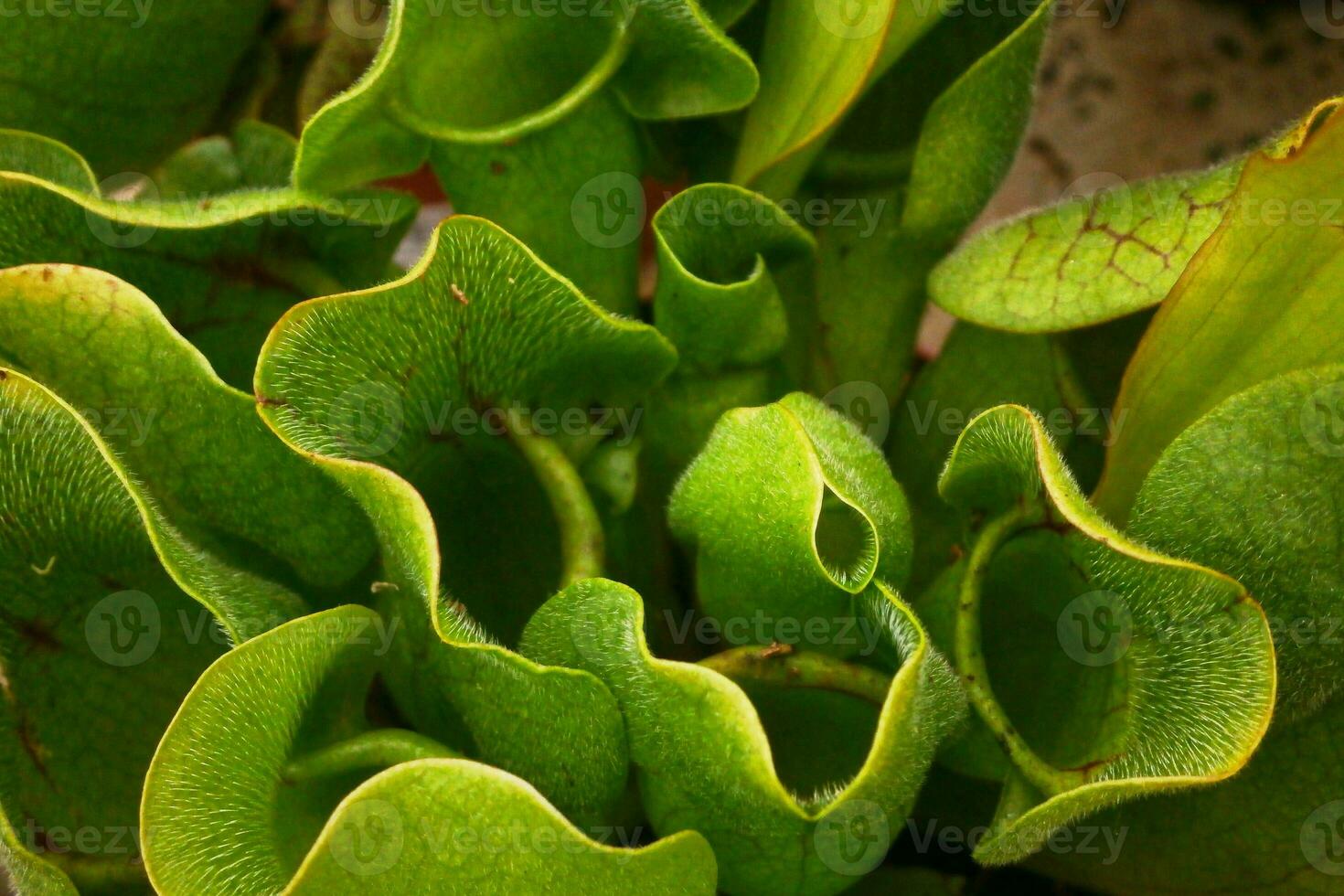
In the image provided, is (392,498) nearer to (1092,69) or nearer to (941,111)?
(941,111)

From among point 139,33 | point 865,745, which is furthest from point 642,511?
point 139,33

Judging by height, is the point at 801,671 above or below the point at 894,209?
below

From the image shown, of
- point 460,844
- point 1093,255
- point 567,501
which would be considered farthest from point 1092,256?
point 460,844
